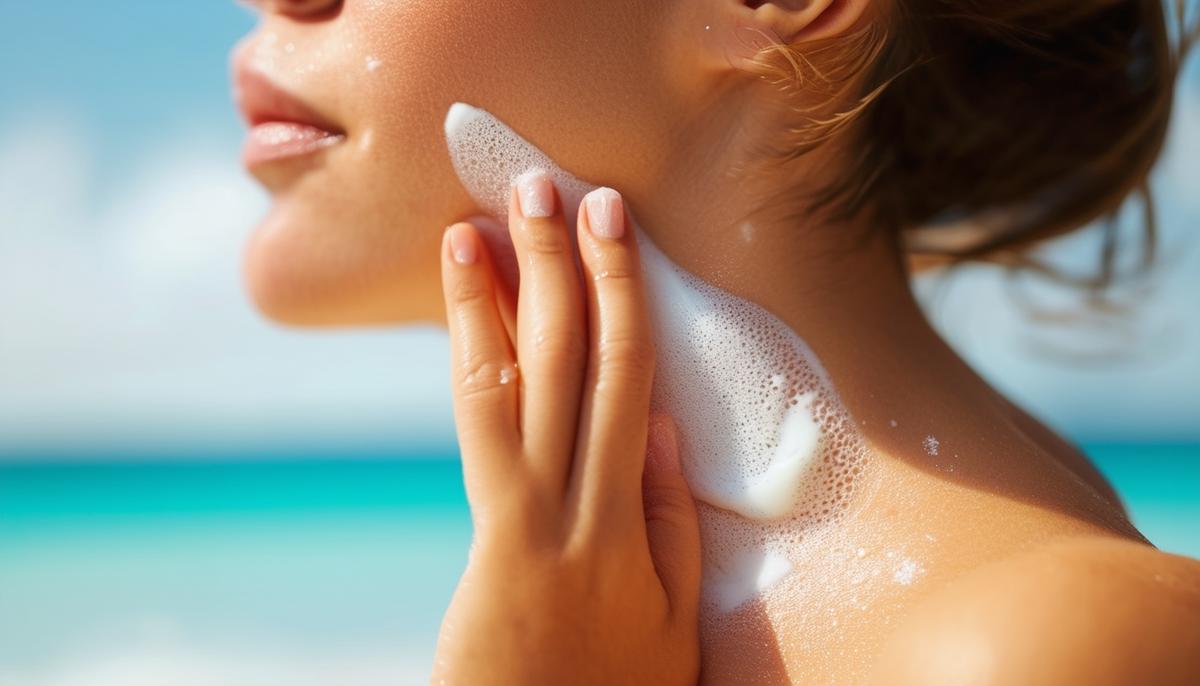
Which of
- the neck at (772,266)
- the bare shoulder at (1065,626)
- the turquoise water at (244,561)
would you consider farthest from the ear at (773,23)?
the turquoise water at (244,561)

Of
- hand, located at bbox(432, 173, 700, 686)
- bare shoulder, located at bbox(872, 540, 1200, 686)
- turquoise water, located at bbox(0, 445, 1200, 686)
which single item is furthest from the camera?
turquoise water, located at bbox(0, 445, 1200, 686)

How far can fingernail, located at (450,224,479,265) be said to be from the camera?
1.05 metres

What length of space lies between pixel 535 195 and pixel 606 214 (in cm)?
7

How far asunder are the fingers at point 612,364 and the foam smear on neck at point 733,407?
0.04 metres

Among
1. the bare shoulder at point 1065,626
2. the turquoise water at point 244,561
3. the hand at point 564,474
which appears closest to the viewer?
the bare shoulder at point 1065,626

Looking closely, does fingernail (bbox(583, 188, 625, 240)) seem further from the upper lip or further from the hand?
the upper lip

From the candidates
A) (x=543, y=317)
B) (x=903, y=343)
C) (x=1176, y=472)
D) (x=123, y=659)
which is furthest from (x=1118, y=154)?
(x=1176, y=472)

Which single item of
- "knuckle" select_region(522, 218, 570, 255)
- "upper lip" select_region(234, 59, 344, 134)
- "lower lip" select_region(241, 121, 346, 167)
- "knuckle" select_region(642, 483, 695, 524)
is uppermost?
"upper lip" select_region(234, 59, 344, 134)

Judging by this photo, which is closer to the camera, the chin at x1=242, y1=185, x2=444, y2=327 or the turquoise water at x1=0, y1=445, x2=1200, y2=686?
the chin at x1=242, y1=185, x2=444, y2=327

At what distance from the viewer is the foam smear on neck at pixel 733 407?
3.28ft

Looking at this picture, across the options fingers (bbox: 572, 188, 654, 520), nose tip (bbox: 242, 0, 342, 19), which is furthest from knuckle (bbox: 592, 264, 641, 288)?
nose tip (bbox: 242, 0, 342, 19)

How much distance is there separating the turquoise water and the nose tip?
253 centimetres

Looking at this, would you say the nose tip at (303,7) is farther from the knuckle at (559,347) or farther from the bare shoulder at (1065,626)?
the bare shoulder at (1065,626)

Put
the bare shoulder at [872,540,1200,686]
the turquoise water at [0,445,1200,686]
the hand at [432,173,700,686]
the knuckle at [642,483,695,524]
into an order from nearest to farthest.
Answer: the bare shoulder at [872,540,1200,686]
the hand at [432,173,700,686]
the knuckle at [642,483,695,524]
the turquoise water at [0,445,1200,686]
